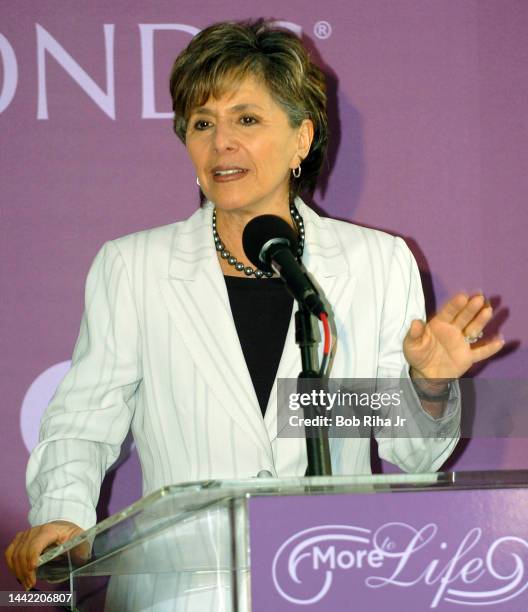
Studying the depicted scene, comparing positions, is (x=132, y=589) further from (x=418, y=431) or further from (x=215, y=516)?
(x=418, y=431)

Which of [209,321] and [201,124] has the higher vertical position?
[201,124]

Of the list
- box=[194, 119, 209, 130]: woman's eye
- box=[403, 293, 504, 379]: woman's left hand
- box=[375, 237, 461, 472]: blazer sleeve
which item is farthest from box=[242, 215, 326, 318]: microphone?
box=[194, 119, 209, 130]: woman's eye

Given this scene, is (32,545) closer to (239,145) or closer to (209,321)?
(209,321)

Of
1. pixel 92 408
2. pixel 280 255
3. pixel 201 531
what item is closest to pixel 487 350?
pixel 280 255

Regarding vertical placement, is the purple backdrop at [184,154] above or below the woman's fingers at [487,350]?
above

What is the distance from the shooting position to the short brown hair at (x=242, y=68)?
6.28ft

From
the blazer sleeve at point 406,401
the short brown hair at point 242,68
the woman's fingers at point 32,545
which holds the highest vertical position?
the short brown hair at point 242,68

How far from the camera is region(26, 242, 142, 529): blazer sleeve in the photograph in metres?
1.67

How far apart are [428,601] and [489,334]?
57.8 inches

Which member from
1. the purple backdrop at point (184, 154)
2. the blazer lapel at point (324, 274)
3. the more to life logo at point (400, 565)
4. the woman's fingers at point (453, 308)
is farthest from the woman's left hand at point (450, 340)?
the purple backdrop at point (184, 154)

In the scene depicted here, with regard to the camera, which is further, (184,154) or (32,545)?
(184,154)

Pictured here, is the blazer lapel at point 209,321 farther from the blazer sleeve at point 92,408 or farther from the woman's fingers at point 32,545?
the woman's fingers at point 32,545

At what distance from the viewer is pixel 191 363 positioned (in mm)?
1892

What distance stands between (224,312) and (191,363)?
0.12 meters
